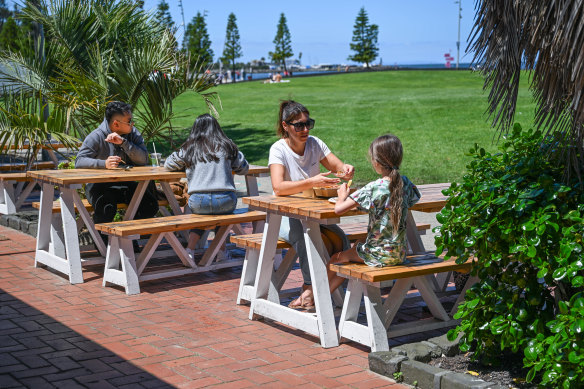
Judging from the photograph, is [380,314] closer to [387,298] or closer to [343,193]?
[387,298]

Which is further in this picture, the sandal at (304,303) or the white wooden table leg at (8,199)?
the white wooden table leg at (8,199)

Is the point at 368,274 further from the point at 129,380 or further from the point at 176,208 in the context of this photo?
the point at 176,208

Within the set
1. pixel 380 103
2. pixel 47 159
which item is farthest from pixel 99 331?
pixel 380 103

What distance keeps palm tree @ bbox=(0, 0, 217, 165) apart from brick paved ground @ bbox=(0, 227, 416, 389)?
2629 mm

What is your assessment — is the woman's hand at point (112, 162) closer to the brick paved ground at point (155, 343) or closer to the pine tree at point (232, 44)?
the brick paved ground at point (155, 343)

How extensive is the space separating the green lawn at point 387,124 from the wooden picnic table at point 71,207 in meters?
2.70

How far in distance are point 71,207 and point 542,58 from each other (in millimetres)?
4381

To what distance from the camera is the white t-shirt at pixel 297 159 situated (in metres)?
5.84

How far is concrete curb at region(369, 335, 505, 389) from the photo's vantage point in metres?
3.98

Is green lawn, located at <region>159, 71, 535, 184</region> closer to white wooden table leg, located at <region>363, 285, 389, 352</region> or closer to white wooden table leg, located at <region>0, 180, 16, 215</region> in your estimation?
white wooden table leg, located at <region>0, 180, 16, 215</region>

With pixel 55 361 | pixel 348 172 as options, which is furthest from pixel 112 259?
pixel 348 172

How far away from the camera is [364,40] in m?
107

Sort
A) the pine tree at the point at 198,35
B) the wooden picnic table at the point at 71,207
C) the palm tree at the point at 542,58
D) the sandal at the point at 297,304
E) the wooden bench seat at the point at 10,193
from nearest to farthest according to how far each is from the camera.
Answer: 1. the palm tree at the point at 542,58
2. the sandal at the point at 297,304
3. the wooden picnic table at the point at 71,207
4. the wooden bench seat at the point at 10,193
5. the pine tree at the point at 198,35

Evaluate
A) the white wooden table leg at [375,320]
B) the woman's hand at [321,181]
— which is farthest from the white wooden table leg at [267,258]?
the white wooden table leg at [375,320]
